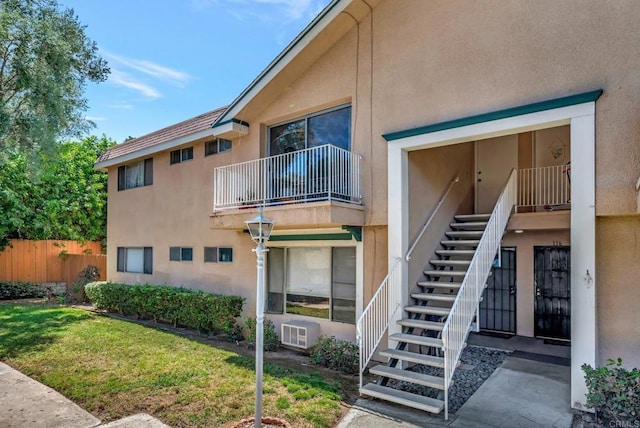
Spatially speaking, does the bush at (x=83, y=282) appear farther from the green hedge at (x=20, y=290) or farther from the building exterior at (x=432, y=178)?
the building exterior at (x=432, y=178)

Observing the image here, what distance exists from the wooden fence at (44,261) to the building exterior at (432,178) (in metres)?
9.44

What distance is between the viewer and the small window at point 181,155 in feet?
39.3

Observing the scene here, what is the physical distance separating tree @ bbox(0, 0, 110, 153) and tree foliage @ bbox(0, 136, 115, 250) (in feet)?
23.8

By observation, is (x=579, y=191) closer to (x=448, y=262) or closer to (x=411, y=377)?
(x=448, y=262)

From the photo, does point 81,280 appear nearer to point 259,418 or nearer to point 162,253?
point 162,253

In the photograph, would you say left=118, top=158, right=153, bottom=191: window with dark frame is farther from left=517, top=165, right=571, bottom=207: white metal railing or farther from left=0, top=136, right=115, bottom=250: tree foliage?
left=517, top=165, right=571, bottom=207: white metal railing

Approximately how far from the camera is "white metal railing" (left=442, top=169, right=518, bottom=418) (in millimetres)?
5461

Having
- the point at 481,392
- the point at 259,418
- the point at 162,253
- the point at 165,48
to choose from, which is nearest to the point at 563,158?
the point at 481,392

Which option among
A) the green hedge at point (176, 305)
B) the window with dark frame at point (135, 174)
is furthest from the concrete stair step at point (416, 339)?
the window with dark frame at point (135, 174)

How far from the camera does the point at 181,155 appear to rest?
12203mm

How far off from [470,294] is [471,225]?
2994mm

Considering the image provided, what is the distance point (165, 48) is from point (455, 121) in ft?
36.5

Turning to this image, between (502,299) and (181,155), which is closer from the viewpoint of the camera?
(502,299)

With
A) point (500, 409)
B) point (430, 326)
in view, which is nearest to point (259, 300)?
point (430, 326)
